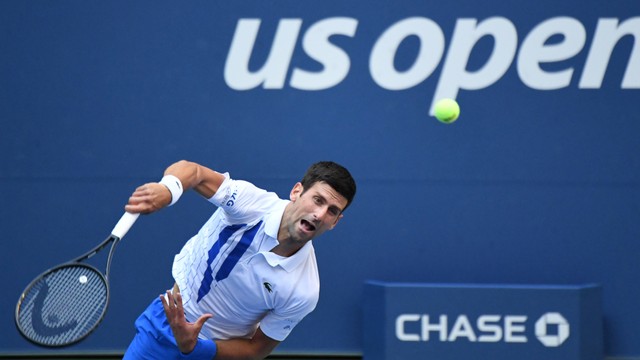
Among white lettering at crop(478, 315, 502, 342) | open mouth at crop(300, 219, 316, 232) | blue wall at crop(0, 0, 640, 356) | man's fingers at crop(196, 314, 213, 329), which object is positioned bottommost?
man's fingers at crop(196, 314, 213, 329)

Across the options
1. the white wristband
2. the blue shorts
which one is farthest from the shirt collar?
the white wristband

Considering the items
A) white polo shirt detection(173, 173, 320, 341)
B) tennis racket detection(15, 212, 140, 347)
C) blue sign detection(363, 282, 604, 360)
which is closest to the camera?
tennis racket detection(15, 212, 140, 347)

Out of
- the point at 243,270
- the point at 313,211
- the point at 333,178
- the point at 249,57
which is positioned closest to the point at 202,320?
the point at 243,270

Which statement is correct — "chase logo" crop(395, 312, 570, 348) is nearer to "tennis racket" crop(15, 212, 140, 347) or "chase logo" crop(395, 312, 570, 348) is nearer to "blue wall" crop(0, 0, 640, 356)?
"blue wall" crop(0, 0, 640, 356)

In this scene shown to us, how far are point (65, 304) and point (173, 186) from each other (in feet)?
1.99

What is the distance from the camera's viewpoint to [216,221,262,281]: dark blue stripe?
3527 mm

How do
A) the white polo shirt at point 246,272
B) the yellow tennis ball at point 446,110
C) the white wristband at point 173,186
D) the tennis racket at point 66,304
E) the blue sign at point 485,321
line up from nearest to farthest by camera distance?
the white wristband at point 173,186
the tennis racket at point 66,304
the white polo shirt at point 246,272
the yellow tennis ball at point 446,110
the blue sign at point 485,321

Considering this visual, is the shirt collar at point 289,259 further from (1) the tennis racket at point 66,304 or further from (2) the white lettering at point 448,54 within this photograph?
(2) the white lettering at point 448,54

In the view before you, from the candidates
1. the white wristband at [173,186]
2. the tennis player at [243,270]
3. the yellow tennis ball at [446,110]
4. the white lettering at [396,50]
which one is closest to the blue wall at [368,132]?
the white lettering at [396,50]

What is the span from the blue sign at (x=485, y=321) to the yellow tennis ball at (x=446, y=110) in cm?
87

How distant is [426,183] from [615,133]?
3.33 feet

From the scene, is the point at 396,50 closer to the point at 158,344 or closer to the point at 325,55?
the point at 325,55

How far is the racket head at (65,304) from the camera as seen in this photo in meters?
3.29

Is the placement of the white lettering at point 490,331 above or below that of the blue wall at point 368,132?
below
